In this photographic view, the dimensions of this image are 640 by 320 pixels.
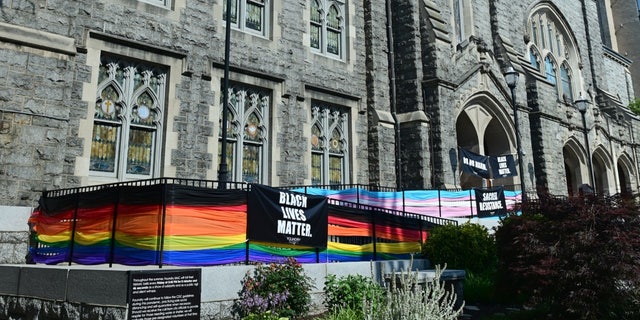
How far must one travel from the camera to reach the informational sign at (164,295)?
20.8 feet

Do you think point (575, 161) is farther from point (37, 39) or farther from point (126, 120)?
point (37, 39)

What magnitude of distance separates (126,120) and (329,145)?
7.11m

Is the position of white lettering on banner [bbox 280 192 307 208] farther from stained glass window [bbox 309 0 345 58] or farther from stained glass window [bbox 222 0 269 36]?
stained glass window [bbox 309 0 345 58]

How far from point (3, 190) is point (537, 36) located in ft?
98.5

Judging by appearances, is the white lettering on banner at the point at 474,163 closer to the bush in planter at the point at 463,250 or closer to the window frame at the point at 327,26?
the window frame at the point at 327,26

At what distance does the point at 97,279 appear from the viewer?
677 cm

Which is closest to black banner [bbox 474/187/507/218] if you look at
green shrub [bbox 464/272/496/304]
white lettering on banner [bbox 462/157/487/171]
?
white lettering on banner [bbox 462/157/487/171]

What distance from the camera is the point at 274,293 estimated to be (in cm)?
775

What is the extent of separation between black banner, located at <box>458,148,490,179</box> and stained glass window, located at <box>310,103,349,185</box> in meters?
4.88

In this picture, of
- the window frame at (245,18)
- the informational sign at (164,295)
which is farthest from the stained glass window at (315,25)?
the informational sign at (164,295)

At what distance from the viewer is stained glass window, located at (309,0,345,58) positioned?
1766 cm

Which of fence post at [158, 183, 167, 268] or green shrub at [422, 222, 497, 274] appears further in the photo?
green shrub at [422, 222, 497, 274]

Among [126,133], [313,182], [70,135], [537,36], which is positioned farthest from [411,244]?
[537,36]

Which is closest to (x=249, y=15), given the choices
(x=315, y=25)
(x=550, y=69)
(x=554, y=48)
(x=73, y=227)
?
(x=315, y=25)
